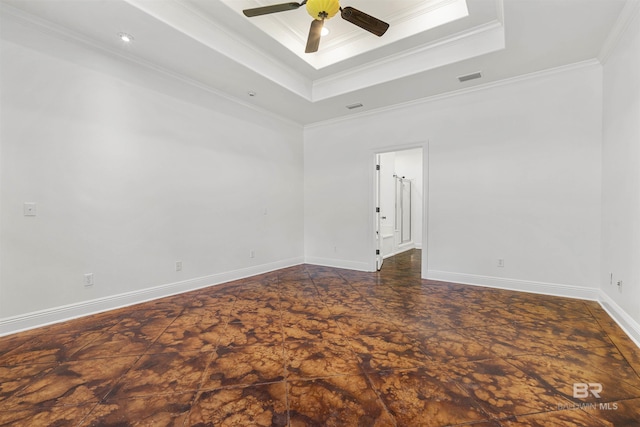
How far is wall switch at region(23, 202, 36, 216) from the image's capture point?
2570mm

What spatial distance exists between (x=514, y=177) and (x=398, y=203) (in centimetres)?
361

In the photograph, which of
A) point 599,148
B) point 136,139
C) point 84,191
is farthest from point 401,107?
point 84,191

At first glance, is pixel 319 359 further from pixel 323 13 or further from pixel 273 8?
pixel 273 8

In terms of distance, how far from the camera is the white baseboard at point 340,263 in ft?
16.6

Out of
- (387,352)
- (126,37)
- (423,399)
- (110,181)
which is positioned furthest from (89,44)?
(423,399)

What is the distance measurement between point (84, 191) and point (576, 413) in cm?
442

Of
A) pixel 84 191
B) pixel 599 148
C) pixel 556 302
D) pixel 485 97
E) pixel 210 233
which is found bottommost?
pixel 556 302

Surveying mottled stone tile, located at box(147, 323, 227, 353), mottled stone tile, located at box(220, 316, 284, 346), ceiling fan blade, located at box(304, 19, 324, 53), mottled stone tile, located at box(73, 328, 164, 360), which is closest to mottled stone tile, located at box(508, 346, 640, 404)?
mottled stone tile, located at box(220, 316, 284, 346)

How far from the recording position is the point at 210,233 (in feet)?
13.5

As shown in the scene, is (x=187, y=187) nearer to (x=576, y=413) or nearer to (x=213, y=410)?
(x=213, y=410)

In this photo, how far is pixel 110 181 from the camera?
10.1ft

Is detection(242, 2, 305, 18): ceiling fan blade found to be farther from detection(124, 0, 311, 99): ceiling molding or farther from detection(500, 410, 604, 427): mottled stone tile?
detection(500, 410, 604, 427): mottled stone tile

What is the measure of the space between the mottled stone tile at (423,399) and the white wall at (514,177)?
2766mm

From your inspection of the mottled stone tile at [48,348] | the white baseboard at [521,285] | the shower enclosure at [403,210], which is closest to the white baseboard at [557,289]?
the white baseboard at [521,285]
